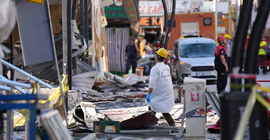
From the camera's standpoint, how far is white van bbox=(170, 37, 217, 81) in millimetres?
16391

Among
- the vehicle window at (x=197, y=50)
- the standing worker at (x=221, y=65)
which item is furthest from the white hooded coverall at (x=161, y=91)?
the vehicle window at (x=197, y=50)

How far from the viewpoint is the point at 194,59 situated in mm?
17078

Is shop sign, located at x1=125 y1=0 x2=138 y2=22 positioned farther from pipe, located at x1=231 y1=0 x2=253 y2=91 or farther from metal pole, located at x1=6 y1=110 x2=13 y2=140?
pipe, located at x1=231 y1=0 x2=253 y2=91

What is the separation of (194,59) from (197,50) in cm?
83

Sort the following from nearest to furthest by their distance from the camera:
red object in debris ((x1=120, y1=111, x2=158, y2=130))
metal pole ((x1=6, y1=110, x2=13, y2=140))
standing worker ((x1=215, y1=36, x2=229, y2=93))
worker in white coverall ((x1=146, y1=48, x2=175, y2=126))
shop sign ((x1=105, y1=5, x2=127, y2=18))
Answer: metal pole ((x1=6, y1=110, x2=13, y2=140))
red object in debris ((x1=120, y1=111, x2=158, y2=130))
worker in white coverall ((x1=146, y1=48, x2=175, y2=126))
standing worker ((x1=215, y1=36, x2=229, y2=93))
shop sign ((x1=105, y1=5, x2=127, y2=18))

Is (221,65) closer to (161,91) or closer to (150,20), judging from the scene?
(161,91)

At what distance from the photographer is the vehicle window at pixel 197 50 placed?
17.6 m

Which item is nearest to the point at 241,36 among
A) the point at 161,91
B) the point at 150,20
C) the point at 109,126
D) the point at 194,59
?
the point at 109,126

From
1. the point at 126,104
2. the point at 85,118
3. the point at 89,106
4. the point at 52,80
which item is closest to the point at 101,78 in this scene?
the point at 52,80

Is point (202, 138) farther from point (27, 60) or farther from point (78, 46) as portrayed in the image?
point (78, 46)

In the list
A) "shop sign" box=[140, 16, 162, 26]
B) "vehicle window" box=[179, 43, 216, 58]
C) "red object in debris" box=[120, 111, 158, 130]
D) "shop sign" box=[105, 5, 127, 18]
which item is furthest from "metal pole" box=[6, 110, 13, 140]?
"shop sign" box=[140, 16, 162, 26]

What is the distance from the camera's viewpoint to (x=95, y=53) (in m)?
14.5

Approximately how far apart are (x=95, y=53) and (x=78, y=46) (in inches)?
Answer: 137

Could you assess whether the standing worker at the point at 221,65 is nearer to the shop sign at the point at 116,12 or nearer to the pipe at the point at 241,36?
the pipe at the point at 241,36
